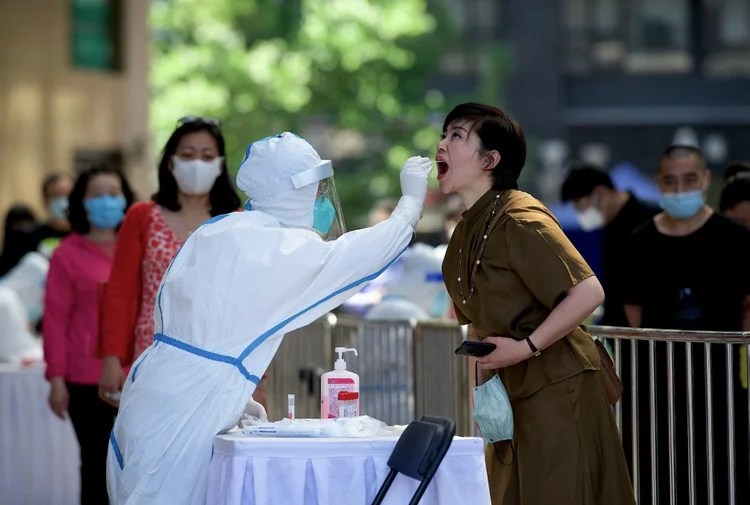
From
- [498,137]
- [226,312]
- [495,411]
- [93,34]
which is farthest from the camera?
[93,34]

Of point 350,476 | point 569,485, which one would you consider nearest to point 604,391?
point 569,485

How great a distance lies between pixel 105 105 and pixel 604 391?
14.6 metres

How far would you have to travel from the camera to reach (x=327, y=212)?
481 cm

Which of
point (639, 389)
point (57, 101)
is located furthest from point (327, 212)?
point (57, 101)

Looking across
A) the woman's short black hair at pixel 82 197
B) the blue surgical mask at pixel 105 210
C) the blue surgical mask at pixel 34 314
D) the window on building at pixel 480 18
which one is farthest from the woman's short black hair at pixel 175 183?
the window on building at pixel 480 18

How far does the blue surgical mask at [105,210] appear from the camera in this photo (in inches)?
291

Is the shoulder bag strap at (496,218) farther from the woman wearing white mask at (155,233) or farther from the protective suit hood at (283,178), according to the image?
the woman wearing white mask at (155,233)

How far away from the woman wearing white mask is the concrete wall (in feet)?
34.6

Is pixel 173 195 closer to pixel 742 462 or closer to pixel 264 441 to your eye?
pixel 264 441

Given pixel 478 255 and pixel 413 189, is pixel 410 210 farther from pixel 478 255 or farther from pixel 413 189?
pixel 478 255

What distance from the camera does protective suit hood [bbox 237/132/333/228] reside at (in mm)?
4637

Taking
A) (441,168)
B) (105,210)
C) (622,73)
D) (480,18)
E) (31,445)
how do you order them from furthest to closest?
(480,18) < (622,73) < (31,445) < (105,210) < (441,168)

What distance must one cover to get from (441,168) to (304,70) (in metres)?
25.0

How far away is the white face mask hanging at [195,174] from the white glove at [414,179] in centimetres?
176
